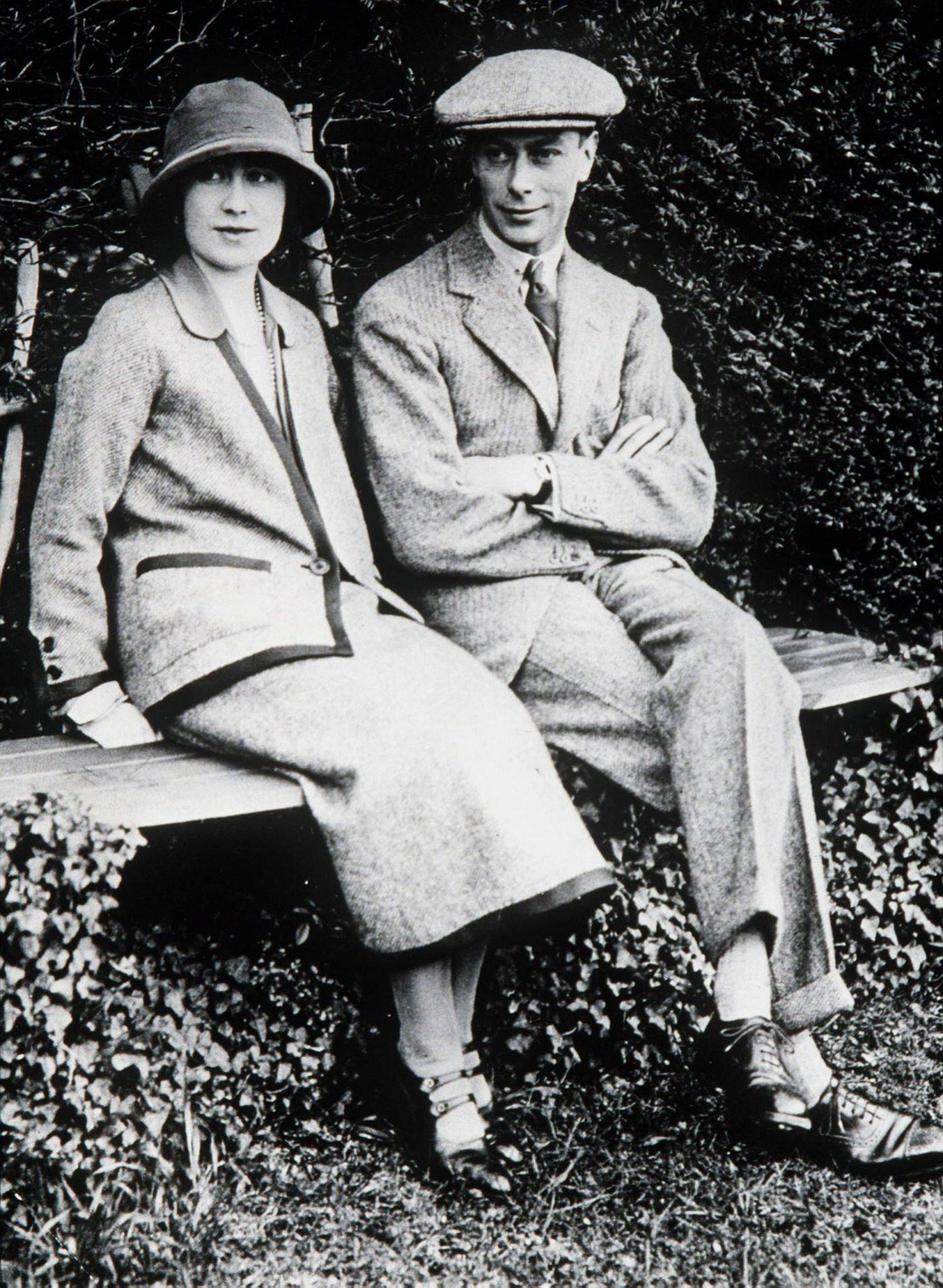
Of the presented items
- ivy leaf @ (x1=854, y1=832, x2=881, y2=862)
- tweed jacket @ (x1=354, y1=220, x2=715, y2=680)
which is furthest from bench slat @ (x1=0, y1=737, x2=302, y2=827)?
ivy leaf @ (x1=854, y1=832, x2=881, y2=862)

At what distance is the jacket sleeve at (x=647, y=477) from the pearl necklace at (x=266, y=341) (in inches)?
27.7

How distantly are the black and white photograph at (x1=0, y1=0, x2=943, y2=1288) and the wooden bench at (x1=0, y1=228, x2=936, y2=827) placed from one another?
0.02m

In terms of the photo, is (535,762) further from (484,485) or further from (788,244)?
(788,244)

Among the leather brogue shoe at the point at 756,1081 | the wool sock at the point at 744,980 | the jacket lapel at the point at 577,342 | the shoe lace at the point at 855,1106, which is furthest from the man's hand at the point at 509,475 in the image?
the shoe lace at the point at 855,1106

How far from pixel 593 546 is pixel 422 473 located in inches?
20.8

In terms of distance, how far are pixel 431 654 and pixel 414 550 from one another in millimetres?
343

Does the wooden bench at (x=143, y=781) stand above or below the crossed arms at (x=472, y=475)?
below

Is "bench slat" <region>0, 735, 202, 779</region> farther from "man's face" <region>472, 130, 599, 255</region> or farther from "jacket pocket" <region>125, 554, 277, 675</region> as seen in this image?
"man's face" <region>472, 130, 599, 255</region>

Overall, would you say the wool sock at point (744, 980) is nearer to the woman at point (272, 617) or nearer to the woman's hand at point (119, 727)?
the woman at point (272, 617)

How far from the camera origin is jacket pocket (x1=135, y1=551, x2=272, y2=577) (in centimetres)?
325

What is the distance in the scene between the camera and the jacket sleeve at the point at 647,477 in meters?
3.53

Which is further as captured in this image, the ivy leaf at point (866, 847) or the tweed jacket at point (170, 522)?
the ivy leaf at point (866, 847)

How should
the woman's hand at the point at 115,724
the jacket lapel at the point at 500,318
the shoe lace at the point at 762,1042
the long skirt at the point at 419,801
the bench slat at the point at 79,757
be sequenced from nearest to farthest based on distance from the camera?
the long skirt at the point at 419,801
the shoe lace at the point at 762,1042
the bench slat at the point at 79,757
the woman's hand at the point at 115,724
the jacket lapel at the point at 500,318

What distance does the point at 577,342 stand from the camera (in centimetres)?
362
